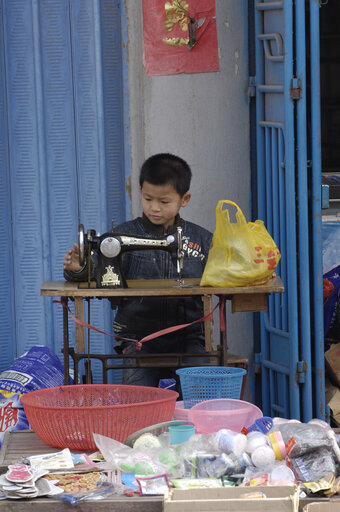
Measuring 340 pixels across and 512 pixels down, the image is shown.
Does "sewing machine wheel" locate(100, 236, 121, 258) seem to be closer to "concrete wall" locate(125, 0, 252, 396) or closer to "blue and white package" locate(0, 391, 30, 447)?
"blue and white package" locate(0, 391, 30, 447)

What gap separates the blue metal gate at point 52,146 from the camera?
16.7 feet

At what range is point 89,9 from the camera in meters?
5.08

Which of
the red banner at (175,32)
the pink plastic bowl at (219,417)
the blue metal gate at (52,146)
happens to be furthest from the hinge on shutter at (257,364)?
the pink plastic bowl at (219,417)

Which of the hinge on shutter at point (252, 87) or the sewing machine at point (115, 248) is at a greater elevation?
the hinge on shutter at point (252, 87)

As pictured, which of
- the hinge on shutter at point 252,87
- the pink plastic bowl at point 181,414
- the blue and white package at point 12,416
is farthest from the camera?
the hinge on shutter at point 252,87

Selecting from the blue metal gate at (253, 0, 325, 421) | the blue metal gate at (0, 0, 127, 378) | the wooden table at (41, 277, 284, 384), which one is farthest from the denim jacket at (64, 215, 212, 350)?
the blue metal gate at (0, 0, 127, 378)

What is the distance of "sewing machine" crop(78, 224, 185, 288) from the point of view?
12.3 feet

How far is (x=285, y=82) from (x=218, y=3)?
859mm

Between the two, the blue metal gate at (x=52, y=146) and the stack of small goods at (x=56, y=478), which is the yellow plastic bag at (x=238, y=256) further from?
the blue metal gate at (x=52, y=146)

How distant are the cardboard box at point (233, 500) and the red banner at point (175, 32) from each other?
3.26 metres

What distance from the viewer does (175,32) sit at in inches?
201

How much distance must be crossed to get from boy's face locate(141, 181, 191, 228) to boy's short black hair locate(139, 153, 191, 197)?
Answer: 25 millimetres

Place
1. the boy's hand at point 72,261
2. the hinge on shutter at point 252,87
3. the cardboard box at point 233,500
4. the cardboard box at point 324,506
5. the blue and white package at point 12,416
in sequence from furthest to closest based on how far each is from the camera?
the hinge on shutter at point 252,87 < the blue and white package at point 12,416 < the boy's hand at point 72,261 < the cardboard box at point 324,506 < the cardboard box at point 233,500

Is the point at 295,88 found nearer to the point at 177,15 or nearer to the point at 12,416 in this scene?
the point at 177,15
